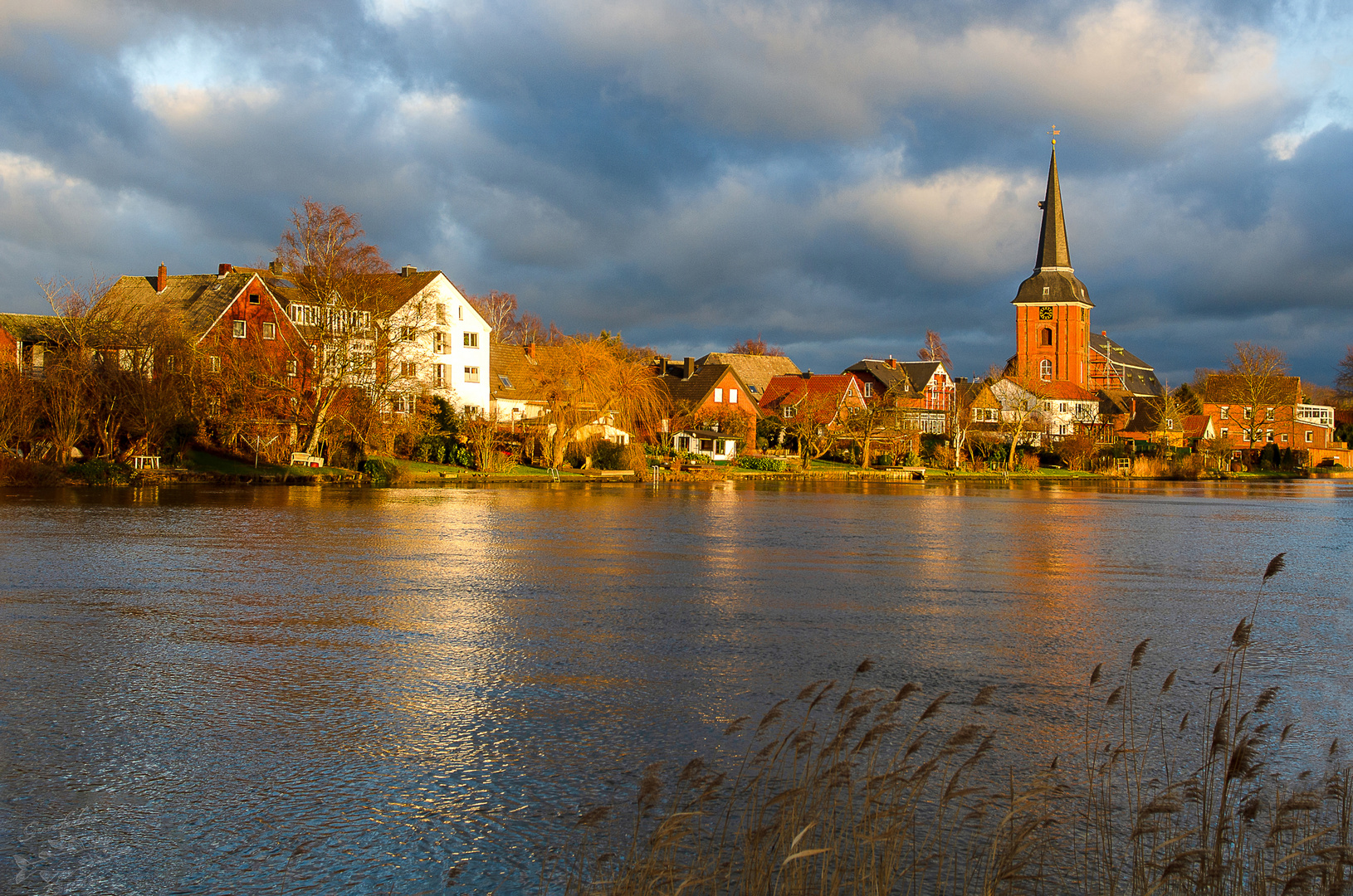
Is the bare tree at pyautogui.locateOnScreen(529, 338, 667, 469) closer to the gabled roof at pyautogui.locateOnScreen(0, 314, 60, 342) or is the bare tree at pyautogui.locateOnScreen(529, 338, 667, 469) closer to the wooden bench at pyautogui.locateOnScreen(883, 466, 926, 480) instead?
the wooden bench at pyautogui.locateOnScreen(883, 466, 926, 480)

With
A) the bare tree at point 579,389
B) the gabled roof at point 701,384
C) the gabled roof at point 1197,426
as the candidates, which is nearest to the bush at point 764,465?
the gabled roof at point 701,384

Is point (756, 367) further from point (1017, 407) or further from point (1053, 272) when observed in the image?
point (1053, 272)

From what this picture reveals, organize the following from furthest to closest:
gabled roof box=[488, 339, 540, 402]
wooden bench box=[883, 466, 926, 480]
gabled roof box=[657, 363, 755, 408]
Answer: gabled roof box=[657, 363, 755, 408]
gabled roof box=[488, 339, 540, 402]
wooden bench box=[883, 466, 926, 480]

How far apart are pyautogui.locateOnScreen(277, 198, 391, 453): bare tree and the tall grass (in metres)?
46.2

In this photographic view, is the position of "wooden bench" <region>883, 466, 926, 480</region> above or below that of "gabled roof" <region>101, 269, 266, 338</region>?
below

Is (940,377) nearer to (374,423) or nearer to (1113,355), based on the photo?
(1113,355)

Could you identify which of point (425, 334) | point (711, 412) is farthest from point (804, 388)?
point (425, 334)

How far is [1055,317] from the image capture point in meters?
138

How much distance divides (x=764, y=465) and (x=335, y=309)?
32685 millimetres

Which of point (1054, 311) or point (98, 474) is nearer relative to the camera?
point (98, 474)

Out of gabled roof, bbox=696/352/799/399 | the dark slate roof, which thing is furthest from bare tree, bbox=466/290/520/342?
the dark slate roof

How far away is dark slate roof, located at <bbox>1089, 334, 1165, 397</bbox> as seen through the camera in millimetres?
149625

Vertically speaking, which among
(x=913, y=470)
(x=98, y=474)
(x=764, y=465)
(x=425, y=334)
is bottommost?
(x=98, y=474)

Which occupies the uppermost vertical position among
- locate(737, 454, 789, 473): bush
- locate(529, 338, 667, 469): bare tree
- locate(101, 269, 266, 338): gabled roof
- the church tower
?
the church tower
